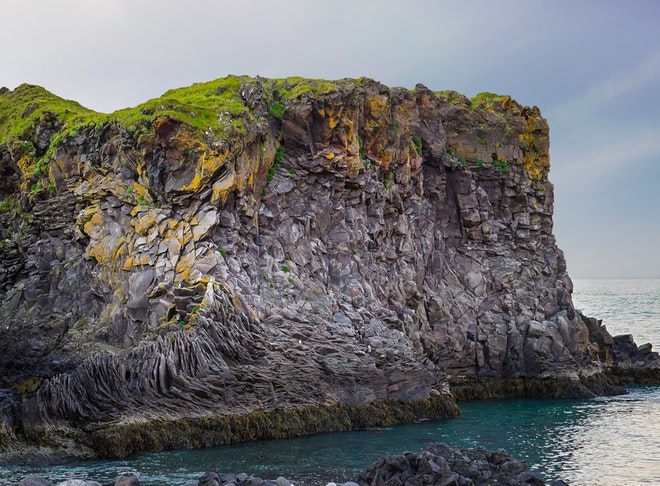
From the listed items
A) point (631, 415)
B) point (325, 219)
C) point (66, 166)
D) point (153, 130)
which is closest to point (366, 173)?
point (325, 219)

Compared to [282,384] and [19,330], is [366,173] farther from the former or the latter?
[19,330]

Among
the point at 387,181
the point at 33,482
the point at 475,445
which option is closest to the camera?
the point at 33,482

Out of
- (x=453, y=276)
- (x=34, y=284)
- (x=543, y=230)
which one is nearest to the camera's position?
(x=34, y=284)

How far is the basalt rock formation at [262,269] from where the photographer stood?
29203 millimetres

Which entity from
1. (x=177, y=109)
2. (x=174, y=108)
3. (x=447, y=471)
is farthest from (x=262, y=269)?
(x=447, y=471)

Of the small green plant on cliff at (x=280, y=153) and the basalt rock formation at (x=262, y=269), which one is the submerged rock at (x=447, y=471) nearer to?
the basalt rock formation at (x=262, y=269)

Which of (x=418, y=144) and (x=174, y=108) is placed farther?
(x=418, y=144)

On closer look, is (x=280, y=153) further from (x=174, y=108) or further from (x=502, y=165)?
(x=502, y=165)

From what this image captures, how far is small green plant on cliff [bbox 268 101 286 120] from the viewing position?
1570 inches

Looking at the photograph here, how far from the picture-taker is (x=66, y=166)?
39.0 metres

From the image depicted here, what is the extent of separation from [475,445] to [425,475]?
11.1 metres

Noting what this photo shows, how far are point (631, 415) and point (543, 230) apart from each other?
1850 centimetres

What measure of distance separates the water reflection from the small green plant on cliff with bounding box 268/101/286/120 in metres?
17.2

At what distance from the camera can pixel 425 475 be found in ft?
62.7
